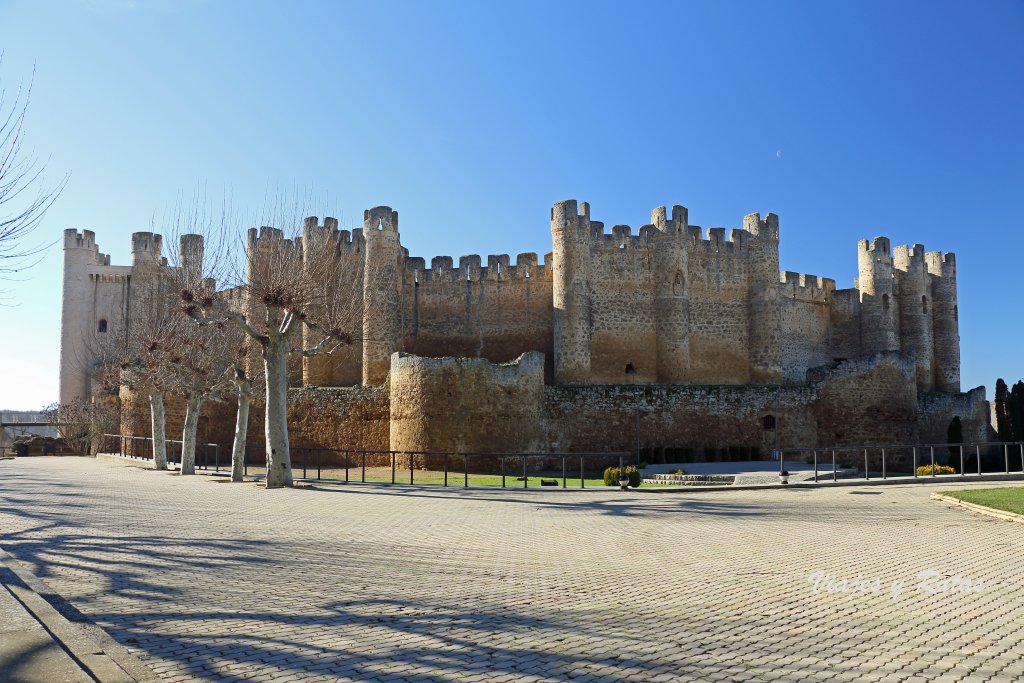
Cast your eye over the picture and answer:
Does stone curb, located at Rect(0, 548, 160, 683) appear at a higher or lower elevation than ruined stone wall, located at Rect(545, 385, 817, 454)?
lower

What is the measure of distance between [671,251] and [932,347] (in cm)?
1713

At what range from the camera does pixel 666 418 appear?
28609 millimetres

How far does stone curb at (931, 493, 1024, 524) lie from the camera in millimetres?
11922

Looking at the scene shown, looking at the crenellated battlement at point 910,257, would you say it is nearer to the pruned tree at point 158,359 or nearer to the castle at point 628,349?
the castle at point 628,349

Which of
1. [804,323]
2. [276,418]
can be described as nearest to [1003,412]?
[804,323]

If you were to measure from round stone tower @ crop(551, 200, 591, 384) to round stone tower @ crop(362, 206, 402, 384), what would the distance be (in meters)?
6.99

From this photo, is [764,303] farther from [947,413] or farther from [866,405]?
[947,413]

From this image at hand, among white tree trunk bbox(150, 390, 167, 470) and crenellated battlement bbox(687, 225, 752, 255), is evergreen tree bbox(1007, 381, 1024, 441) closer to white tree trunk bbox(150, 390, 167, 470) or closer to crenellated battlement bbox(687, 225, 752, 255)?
crenellated battlement bbox(687, 225, 752, 255)

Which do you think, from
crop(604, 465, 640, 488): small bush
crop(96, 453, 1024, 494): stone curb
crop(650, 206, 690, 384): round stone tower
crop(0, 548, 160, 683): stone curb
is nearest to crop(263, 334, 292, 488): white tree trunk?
crop(96, 453, 1024, 494): stone curb

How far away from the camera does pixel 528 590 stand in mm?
7328

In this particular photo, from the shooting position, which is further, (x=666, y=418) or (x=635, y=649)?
(x=666, y=418)

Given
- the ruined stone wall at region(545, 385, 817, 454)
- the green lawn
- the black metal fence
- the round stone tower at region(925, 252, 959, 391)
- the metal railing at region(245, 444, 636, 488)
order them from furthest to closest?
the round stone tower at region(925, 252, 959, 391)
the ruined stone wall at region(545, 385, 817, 454)
the metal railing at region(245, 444, 636, 488)
the black metal fence
the green lawn

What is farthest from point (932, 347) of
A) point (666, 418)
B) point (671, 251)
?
point (666, 418)

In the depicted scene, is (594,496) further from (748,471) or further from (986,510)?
(748,471)
